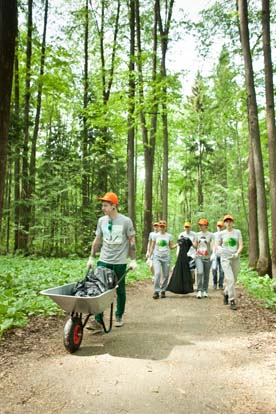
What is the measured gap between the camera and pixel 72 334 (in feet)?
16.1

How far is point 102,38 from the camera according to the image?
2312 cm

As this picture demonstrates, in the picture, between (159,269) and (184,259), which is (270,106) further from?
(159,269)

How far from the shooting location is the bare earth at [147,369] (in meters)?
3.50

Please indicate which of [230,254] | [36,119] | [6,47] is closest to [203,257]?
[230,254]

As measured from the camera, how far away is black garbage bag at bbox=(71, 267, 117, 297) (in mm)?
5254

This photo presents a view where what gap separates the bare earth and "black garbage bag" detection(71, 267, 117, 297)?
0.81 meters

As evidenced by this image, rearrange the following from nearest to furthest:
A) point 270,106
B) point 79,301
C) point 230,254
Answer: point 79,301
point 230,254
point 270,106

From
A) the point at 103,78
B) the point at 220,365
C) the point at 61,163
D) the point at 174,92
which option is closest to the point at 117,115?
the point at 174,92

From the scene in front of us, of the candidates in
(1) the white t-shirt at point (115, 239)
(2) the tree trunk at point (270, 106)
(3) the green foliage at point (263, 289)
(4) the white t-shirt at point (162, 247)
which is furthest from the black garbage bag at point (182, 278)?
(1) the white t-shirt at point (115, 239)

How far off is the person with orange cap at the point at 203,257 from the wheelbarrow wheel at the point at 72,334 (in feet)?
17.8

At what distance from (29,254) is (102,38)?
14492 mm

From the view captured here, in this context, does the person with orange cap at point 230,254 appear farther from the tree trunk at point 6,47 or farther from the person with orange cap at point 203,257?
the tree trunk at point 6,47

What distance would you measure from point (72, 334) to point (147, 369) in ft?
3.80

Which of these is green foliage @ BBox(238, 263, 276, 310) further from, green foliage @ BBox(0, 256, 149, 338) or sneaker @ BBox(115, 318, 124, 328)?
green foliage @ BBox(0, 256, 149, 338)
